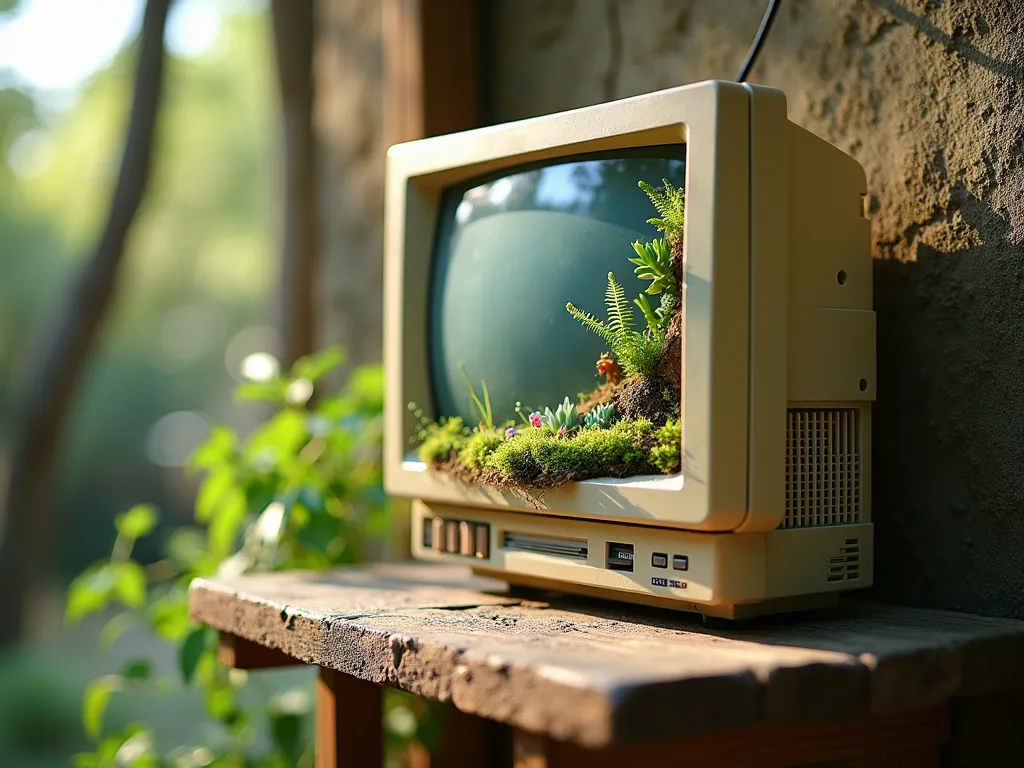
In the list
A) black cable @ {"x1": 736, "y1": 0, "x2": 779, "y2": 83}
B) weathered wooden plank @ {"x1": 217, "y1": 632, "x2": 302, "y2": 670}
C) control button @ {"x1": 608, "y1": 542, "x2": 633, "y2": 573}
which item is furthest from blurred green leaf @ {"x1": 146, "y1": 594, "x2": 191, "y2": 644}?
black cable @ {"x1": 736, "y1": 0, "x2": 779, "y2": 83}

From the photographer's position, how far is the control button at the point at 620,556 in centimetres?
116

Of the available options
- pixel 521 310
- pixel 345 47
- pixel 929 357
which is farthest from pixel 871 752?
pixel 345 47

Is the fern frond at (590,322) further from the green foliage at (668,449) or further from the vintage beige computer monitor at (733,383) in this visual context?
the green foliage at (668,449)

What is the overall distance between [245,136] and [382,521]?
9.42 meters

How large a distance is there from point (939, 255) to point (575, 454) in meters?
0.50

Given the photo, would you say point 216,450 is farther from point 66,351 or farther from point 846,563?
point 66,351

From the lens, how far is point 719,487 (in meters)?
1.04

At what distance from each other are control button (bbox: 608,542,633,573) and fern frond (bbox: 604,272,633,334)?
232 millimetres

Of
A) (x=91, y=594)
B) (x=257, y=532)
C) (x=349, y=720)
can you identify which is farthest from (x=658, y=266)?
(x=91, y=594)

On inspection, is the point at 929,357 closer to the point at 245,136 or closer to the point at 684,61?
the point at 684,61

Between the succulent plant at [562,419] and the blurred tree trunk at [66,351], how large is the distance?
2.43 metres

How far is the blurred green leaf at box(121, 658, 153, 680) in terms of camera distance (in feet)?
6.24

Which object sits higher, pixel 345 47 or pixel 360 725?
pixel 345 47

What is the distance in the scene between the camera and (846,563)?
1181 millimetres
